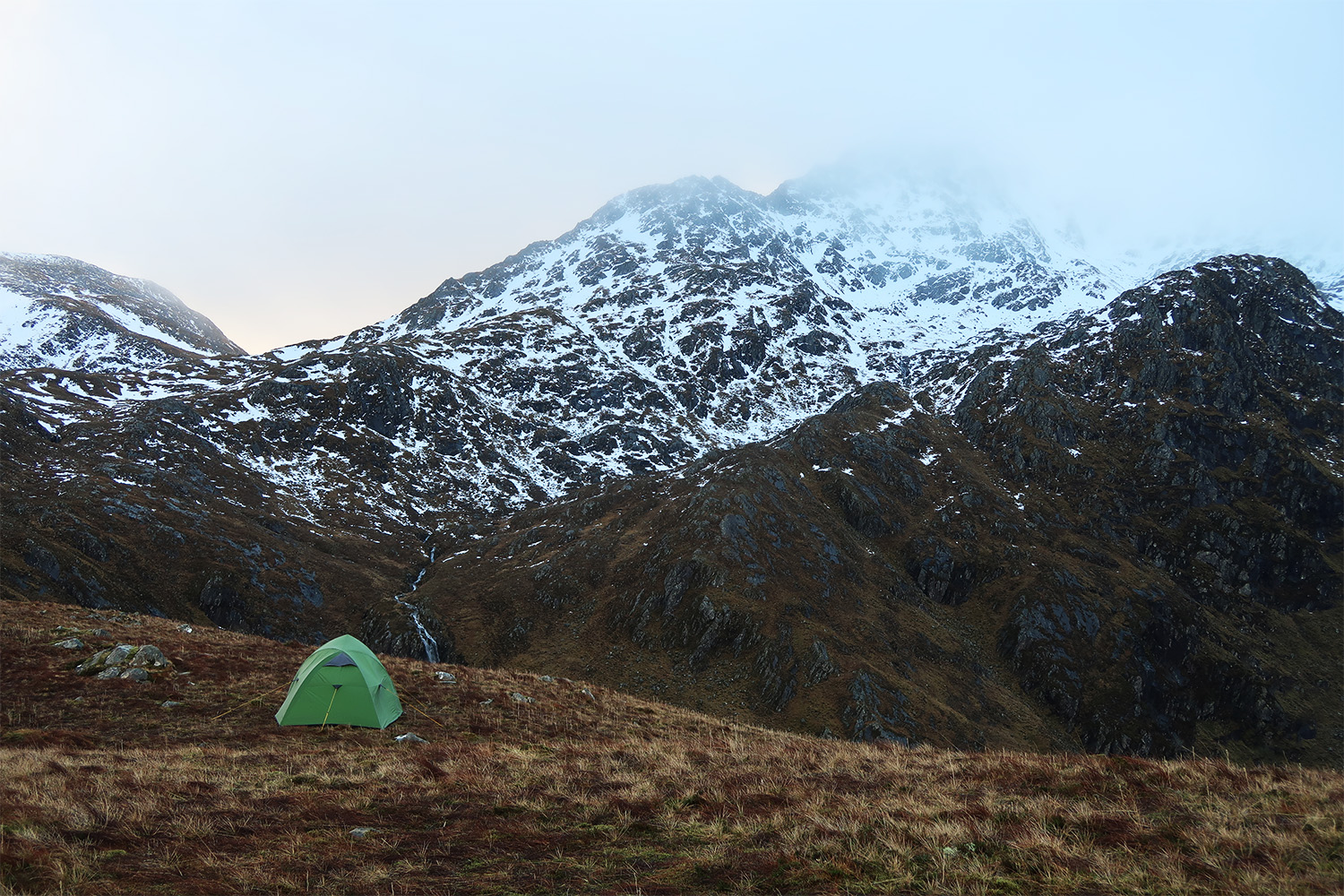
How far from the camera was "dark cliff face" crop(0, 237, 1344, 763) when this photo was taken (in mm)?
65625

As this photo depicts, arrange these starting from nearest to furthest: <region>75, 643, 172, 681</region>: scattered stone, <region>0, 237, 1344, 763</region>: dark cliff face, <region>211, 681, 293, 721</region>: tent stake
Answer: <region>211, 681, 293, 721</region>: tent stake
<region>75, 643, 172, 681</region>: scattered stone
<region>0, 237, 1344, 763</region>: dark cliff face

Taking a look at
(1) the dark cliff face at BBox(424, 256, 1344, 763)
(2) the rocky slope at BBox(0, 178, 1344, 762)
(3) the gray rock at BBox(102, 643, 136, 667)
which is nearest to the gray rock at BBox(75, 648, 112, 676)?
(3) the gray rock at BBox(102, 643, 136, 667)

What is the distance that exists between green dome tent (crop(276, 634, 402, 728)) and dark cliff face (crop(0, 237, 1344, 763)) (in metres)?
43.1

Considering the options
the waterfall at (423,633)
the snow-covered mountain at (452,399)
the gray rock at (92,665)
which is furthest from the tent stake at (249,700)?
the snow-covered mountain at (452,399)

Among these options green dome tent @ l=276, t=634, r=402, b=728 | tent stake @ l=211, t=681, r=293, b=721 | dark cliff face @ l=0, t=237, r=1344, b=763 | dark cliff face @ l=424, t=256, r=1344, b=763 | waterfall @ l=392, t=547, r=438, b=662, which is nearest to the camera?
tent stake @ l=211, t=681, r=293, b=721

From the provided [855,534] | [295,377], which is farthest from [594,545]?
[295,377]

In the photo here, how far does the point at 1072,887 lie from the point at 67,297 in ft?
927

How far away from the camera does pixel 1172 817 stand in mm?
8984

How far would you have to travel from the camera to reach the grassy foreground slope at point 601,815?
281 inches

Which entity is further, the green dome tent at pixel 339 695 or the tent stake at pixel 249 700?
the green dome tent at pixel 339 695

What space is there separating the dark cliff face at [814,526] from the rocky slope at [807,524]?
0.51 meters

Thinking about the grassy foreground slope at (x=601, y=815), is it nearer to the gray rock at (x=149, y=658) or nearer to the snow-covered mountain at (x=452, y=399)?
the gray rock at (x=149, y=658)

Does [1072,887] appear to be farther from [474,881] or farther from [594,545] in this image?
[594,545]

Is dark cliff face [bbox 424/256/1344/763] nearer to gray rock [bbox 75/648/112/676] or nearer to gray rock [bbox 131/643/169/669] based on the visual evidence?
gray rock [bbox 131/643/169/669]
